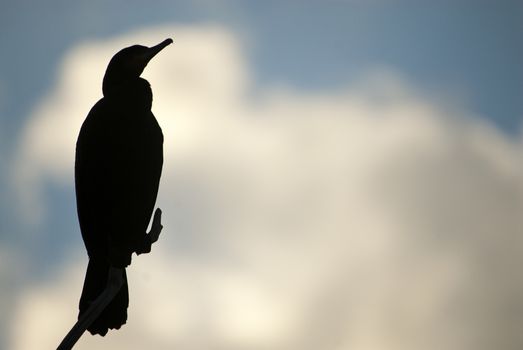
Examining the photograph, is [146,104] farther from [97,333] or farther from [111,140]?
[97,333]

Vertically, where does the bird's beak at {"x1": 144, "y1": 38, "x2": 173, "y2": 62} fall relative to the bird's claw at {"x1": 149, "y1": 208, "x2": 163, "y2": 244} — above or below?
above

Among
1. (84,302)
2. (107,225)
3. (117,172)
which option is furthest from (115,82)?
(84,302)

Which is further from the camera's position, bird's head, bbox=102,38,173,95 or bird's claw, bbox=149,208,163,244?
bird's head, bbox=102,38,173,95

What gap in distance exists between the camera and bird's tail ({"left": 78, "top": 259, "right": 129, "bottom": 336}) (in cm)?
500

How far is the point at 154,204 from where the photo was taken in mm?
5664

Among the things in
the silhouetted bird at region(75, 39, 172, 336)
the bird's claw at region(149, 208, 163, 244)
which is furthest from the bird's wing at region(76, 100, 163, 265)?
the bird's claw at region(149, 208, 163, 244)

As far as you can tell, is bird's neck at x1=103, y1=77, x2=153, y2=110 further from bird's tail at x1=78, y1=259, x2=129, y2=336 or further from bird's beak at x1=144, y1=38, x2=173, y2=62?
bird's tail at x1=78, y1=259, x2=129, y2=336

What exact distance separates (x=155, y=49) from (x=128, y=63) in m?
0.25

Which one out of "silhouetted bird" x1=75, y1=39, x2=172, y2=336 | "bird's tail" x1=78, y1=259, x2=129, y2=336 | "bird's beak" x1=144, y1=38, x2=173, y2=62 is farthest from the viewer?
"bird's beak" x1=144, y1=38, x2=173, y2=62

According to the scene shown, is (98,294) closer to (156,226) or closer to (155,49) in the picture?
(156,226)

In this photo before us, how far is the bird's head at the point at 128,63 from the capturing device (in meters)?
5.45

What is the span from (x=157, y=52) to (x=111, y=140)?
30.9 inches

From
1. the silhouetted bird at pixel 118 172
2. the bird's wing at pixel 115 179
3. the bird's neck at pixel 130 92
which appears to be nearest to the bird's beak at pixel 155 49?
the silhouetted bird at pixel 118 172

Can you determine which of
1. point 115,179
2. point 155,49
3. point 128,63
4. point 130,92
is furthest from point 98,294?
point 155,49
